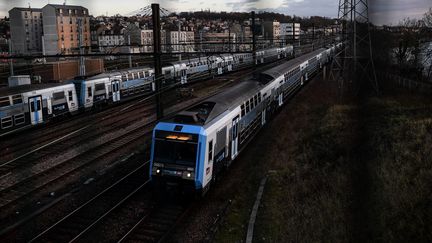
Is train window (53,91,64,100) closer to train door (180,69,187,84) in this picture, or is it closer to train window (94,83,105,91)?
train window (94,83,105,91)

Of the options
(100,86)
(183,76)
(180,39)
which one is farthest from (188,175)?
(183,76)

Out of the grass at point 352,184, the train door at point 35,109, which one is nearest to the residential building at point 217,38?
the grass at point 352,184

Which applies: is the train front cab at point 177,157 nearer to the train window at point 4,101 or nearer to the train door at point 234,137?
the train door at point 234,137

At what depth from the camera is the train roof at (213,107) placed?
989cm

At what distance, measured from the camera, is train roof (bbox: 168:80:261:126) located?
9891 mm

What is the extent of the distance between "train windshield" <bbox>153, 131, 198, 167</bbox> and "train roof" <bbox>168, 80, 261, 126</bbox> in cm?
44

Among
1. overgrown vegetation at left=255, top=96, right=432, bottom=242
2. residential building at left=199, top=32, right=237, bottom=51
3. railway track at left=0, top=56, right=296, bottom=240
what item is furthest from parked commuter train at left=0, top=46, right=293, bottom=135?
overgrown vegetation at left=255, top=96, right=432, bottom=242

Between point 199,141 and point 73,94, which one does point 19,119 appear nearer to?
point 73,94

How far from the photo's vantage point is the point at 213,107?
10836 millimetres

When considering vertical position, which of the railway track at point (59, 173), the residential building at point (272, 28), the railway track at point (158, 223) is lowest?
the railway track at point (158, 223)

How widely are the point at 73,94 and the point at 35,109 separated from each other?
3.32 meters

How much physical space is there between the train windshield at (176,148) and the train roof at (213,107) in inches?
17.2

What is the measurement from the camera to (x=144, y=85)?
93.5ft

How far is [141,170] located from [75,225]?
12.7ft
